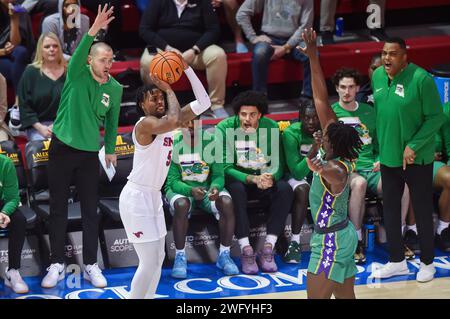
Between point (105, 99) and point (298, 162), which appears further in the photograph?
point (298, 162)

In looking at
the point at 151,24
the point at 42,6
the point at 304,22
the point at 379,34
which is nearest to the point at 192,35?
the point at 151,24

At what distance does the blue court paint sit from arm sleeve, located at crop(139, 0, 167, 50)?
2.20 metres

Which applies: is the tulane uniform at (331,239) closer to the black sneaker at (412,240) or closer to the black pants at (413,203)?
the black pants at (413,203)

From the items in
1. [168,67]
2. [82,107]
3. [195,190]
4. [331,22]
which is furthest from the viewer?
[331,22]

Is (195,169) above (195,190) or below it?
above

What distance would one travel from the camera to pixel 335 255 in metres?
5.68

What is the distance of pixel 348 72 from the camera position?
307 inches

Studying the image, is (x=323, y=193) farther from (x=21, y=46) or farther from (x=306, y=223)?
(x=21, y=46)

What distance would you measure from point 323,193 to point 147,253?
1188 mm

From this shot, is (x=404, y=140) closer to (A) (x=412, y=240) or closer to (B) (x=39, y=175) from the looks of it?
(A) (x=412, y=240)

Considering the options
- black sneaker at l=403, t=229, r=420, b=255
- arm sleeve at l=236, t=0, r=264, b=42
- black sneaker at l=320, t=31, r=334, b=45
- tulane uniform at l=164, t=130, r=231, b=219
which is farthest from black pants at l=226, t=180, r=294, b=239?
black sneaker at l=320, t=31, r=334, b=45

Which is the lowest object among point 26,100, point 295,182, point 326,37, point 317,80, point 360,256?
point 360,256

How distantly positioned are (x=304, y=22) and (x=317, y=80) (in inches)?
126

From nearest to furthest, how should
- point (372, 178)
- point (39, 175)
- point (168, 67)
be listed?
point (168, 67)
point (39, 175)
point (372, 178)
